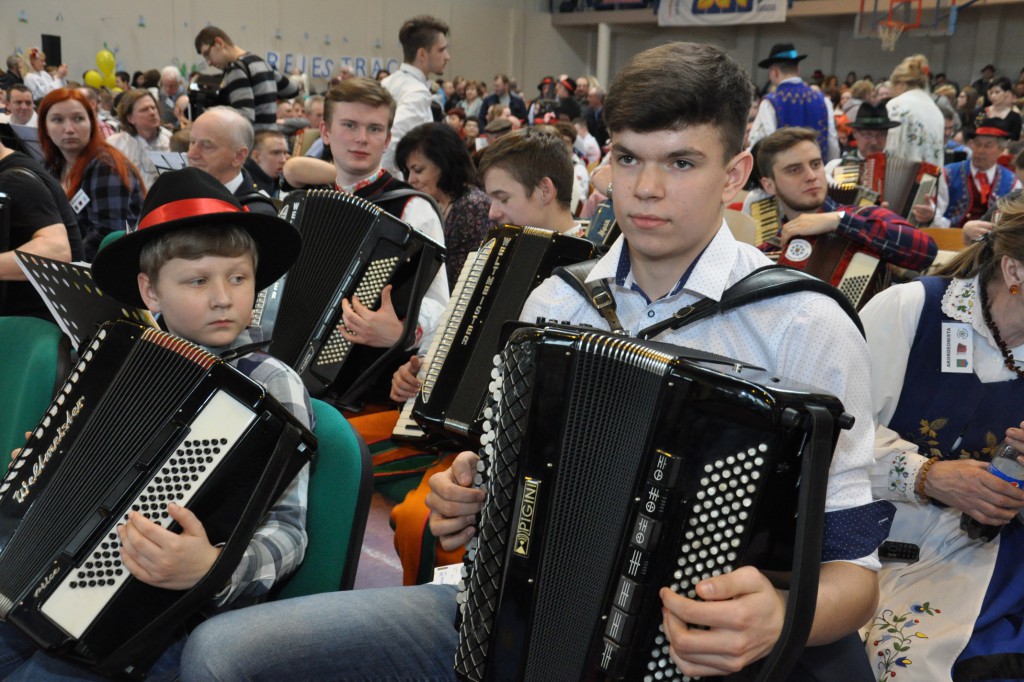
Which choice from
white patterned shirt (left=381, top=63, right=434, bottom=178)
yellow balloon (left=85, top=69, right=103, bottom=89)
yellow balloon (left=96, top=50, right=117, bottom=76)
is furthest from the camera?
yellow balloon (left=96, top=50, right=117, bottom=76)

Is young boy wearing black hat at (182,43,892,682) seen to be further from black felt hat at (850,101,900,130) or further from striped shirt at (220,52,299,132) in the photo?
striped shirt at (220,52,299,132)

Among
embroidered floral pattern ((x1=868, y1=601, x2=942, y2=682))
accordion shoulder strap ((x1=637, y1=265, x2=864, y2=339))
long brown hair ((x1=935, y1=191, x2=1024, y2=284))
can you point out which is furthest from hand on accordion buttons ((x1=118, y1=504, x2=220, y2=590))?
long brown hair ((x1=935, y1=191, x2=1024, y2=284))

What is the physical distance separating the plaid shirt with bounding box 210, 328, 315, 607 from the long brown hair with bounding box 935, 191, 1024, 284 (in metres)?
1.50

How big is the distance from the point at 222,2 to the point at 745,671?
17.5 metres

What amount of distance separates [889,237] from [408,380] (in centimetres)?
182

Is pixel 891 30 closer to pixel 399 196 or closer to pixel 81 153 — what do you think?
pixel 81 153

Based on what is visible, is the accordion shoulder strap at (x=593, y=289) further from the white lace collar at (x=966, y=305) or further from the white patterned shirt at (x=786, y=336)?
the white lace collar at (x=966, y=305)

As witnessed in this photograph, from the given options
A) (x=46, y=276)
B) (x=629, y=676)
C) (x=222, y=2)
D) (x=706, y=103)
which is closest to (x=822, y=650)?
(x=629, y=676)

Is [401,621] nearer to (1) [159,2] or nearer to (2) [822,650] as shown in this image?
(2) [822,650]

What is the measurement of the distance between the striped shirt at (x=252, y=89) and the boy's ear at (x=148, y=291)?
4684 mm

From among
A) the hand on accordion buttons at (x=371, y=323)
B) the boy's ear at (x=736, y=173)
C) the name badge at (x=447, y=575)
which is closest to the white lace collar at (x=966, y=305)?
the boy's ear at (x=736, y=173)

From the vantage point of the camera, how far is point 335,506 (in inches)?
68.2

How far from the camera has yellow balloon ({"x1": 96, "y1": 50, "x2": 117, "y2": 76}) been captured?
48.2 feet

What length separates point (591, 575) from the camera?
52.6 inches
